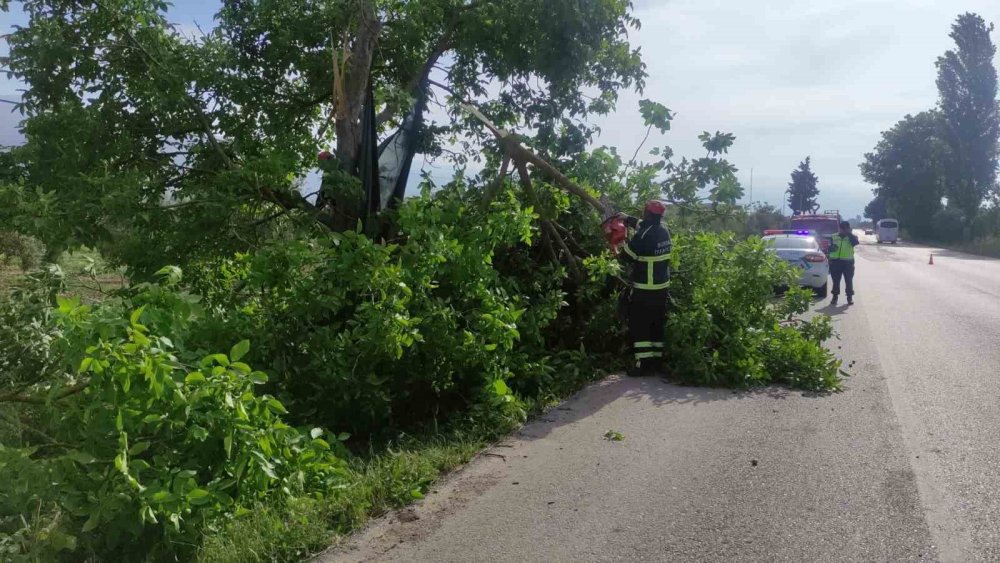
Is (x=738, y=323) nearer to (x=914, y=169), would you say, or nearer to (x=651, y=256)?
(x=651, y=256)

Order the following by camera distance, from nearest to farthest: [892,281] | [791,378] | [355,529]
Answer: [355,529] < [791,378] < [892,281]

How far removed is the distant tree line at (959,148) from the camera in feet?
200

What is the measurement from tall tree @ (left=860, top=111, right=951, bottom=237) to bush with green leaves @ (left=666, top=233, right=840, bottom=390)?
6900cm

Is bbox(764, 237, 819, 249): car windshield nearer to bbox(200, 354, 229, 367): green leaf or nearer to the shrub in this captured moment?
the shrub

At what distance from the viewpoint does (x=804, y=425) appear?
20.5 feet

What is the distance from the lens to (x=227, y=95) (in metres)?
7.77

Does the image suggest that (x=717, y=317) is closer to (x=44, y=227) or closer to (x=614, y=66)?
(x=614, y=66)

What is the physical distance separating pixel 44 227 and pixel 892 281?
2133 centimetres

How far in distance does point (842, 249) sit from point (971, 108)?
56.4 meters

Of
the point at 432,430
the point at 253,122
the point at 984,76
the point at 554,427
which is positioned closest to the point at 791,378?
the point at 554,427

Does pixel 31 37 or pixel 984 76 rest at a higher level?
pixel 984 76

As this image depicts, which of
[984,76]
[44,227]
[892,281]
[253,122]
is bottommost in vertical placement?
[892,281]

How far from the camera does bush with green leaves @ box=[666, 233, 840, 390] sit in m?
7.64

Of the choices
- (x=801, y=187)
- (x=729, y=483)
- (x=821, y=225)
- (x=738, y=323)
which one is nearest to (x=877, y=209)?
(x=801, y=187)
